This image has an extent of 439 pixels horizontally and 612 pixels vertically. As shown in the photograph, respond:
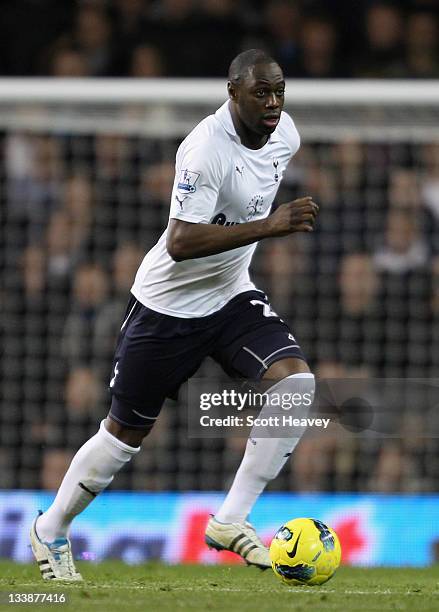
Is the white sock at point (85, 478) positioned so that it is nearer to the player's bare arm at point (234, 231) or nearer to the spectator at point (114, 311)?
the player's bare arm at point (234, 231)

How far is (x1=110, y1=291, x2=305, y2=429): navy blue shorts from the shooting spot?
6.39m

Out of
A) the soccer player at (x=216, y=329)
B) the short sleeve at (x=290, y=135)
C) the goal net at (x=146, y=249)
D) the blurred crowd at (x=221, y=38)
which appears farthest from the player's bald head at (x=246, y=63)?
the blurred crowd at (x=221, y=38)

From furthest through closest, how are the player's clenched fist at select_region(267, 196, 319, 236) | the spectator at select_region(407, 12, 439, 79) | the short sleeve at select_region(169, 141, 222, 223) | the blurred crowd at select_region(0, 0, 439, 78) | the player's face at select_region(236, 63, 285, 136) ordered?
1. the blurred crowd at select_region(0, 0, 439, 78)
2. the spectator at select_region(407, 12, 439, 79)
3. the player's face at select_region(236, 63, 285, 136)
4. the short sleeve at select_region(169, 141, 222, 223)
5. the player's clenched fist at select_region(267, 196, 319, 236)

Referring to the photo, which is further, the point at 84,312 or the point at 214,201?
the point at 84,312

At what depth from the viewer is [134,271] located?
10609 mm

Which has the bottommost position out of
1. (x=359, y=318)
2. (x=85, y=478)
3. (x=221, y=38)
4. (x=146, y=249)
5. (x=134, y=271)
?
(x=85, y=478)

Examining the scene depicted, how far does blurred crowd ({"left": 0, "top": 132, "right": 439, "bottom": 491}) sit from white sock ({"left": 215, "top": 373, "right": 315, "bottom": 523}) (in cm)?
369

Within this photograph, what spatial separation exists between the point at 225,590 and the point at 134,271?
4864 mm

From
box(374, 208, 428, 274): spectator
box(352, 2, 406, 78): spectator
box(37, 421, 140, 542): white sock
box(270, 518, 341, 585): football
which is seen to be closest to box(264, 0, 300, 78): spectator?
box(352, 2, 406, 78): spectator

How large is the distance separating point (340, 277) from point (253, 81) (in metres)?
4.33

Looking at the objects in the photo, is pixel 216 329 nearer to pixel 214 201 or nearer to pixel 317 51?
pixel 214 201

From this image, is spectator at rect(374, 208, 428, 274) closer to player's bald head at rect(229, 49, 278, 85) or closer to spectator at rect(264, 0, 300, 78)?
spectator at rect(264, 0, 300, 78)

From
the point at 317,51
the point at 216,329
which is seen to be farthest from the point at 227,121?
the point at 317,51

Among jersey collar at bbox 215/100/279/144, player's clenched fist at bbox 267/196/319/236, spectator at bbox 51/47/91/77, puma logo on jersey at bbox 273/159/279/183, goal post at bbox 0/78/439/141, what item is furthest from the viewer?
spectator at bbox 51/47/91/77
